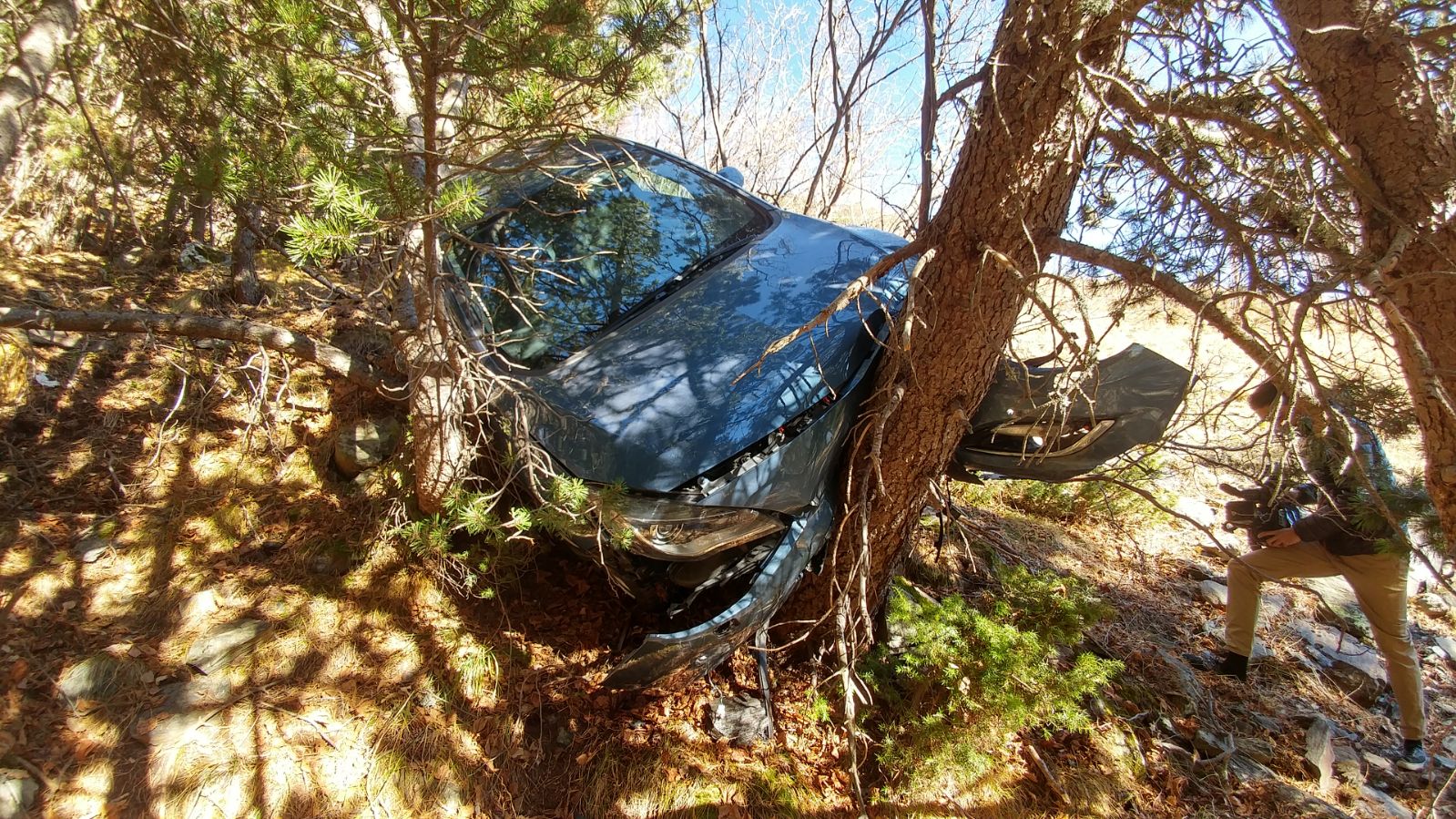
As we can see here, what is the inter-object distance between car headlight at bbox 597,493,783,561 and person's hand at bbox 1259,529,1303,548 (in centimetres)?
263

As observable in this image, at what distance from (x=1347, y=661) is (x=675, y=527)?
4.02 meters

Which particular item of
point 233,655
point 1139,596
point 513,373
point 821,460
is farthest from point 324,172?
point 1139,596

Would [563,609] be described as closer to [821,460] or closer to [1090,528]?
[821,460]

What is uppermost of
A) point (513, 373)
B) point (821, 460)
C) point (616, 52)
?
point (616, 52)

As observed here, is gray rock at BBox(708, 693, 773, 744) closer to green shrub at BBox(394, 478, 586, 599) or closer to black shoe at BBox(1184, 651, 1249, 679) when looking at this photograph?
green shrub at BBox(394, 478, 586, 599)

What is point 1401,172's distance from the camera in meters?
1.80

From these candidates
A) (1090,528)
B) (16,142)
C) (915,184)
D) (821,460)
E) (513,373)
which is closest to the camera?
(16,142)

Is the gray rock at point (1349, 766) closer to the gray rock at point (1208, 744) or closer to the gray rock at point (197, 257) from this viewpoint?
the gray rock at point (1208, 744)

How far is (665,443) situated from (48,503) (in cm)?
299

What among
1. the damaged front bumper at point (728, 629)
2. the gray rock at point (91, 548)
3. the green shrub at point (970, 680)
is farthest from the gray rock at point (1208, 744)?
the gray rock at point (91, 548)

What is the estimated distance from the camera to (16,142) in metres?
2.30

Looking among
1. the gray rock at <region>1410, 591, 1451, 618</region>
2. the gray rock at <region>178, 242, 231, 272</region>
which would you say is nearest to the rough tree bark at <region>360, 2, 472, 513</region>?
the gray rock at <region>178, 242, 231, 272</region>

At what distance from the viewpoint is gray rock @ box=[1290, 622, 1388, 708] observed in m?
3.50

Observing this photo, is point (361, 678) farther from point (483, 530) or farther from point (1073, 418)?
point (1073, 418)
